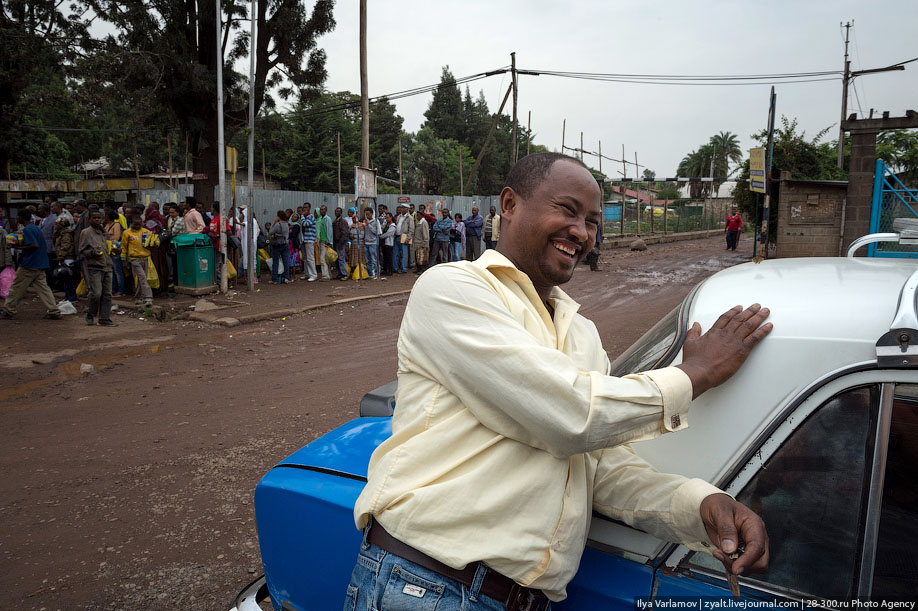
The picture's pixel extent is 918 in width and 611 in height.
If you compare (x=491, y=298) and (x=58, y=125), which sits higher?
(x=58, y=125)

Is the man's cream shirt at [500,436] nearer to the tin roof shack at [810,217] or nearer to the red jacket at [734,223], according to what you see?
the tin roof shack at [810,217]

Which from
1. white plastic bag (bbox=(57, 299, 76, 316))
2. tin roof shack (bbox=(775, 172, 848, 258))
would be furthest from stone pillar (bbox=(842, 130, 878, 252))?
white plastic bag (bbox=(57, 299, 76, 316))

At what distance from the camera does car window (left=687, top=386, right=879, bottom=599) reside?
1.30 m

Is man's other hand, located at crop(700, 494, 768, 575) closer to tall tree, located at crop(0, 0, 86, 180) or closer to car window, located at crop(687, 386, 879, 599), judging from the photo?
car window, located at crop(687, 386, 879, 599)

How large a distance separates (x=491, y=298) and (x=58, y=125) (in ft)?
180

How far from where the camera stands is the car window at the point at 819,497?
130 centimetres

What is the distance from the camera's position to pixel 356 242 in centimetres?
1587

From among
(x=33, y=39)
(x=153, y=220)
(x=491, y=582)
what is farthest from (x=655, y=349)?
(x=33, y=39)

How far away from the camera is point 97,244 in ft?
30.7

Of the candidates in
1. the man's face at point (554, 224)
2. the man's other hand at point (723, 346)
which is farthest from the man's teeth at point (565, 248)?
the man's other hand at point (723, 346)

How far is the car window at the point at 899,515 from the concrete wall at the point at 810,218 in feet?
48.8

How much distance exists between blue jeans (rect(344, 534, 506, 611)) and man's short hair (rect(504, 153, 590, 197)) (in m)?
0.91

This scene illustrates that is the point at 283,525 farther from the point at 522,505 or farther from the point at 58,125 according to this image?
the point at 58,125

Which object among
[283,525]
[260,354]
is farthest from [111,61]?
[283,525]
